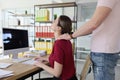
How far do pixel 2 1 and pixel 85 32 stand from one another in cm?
444

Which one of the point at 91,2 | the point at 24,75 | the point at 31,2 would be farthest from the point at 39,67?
the point at 31,2

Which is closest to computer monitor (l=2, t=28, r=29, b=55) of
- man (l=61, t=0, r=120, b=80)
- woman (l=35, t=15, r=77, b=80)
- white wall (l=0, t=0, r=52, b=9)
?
woman (l=35, t=15, r=77, b=80)

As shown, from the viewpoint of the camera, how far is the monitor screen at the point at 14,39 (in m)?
2.04

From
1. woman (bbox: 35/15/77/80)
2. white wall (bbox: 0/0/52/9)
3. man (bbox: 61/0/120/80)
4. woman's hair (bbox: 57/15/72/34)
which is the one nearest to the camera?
man (bbox: 61/0/120/80)

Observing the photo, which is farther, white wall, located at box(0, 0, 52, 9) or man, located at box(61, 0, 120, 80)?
white wall, located at box(0, 0, 52, 9)

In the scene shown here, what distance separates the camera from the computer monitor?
2.04m

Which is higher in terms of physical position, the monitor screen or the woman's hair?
the woman's hair

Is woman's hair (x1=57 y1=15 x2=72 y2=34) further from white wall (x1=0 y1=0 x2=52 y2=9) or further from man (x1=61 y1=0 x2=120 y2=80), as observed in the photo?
white wall (x1=0 y1=0 x2=52 y2=9)

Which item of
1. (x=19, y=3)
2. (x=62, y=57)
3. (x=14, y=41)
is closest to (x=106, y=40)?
(x=62, y=57)

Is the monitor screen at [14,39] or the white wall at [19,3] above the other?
the white wall at [19,3]

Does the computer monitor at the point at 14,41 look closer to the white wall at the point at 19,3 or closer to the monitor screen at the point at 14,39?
the monitor screen at the point at 14,39

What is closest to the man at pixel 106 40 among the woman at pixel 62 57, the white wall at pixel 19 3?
the woman at pixel 62 57

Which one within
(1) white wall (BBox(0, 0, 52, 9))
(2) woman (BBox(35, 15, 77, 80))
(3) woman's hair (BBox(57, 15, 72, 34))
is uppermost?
(1) white wall (BBox(0, 0, 52, 9))

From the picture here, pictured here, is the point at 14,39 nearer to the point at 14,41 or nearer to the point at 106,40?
the point at 14,41
